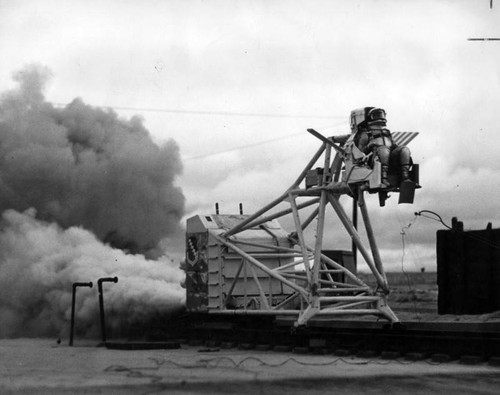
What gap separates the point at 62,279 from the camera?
30094mm

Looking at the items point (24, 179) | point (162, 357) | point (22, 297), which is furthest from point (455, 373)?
point (24, 179)

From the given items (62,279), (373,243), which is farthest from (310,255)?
(62,279)

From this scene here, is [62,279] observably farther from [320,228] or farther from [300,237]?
[320,228]

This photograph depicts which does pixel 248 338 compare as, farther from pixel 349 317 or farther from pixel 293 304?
pixel 349 317

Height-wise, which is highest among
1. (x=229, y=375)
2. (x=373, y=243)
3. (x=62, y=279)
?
(x=373, y=243)

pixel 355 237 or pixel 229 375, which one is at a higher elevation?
pixel 355 237

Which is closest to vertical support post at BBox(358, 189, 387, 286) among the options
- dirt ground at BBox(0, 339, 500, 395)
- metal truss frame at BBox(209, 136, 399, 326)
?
metal truss frame at BBox(209, 136, 399, 326)

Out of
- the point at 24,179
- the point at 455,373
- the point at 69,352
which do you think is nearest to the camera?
the point at 455,373

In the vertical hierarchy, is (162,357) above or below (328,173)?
below

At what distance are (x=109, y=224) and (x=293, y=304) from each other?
34.3 ft

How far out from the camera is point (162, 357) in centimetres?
1947

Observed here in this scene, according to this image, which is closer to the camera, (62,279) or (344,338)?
(344,338)

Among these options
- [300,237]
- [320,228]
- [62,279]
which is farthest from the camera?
[62,279]

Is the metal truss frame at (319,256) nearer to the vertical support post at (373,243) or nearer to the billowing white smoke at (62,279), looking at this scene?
the vertical support post at (373,243)
